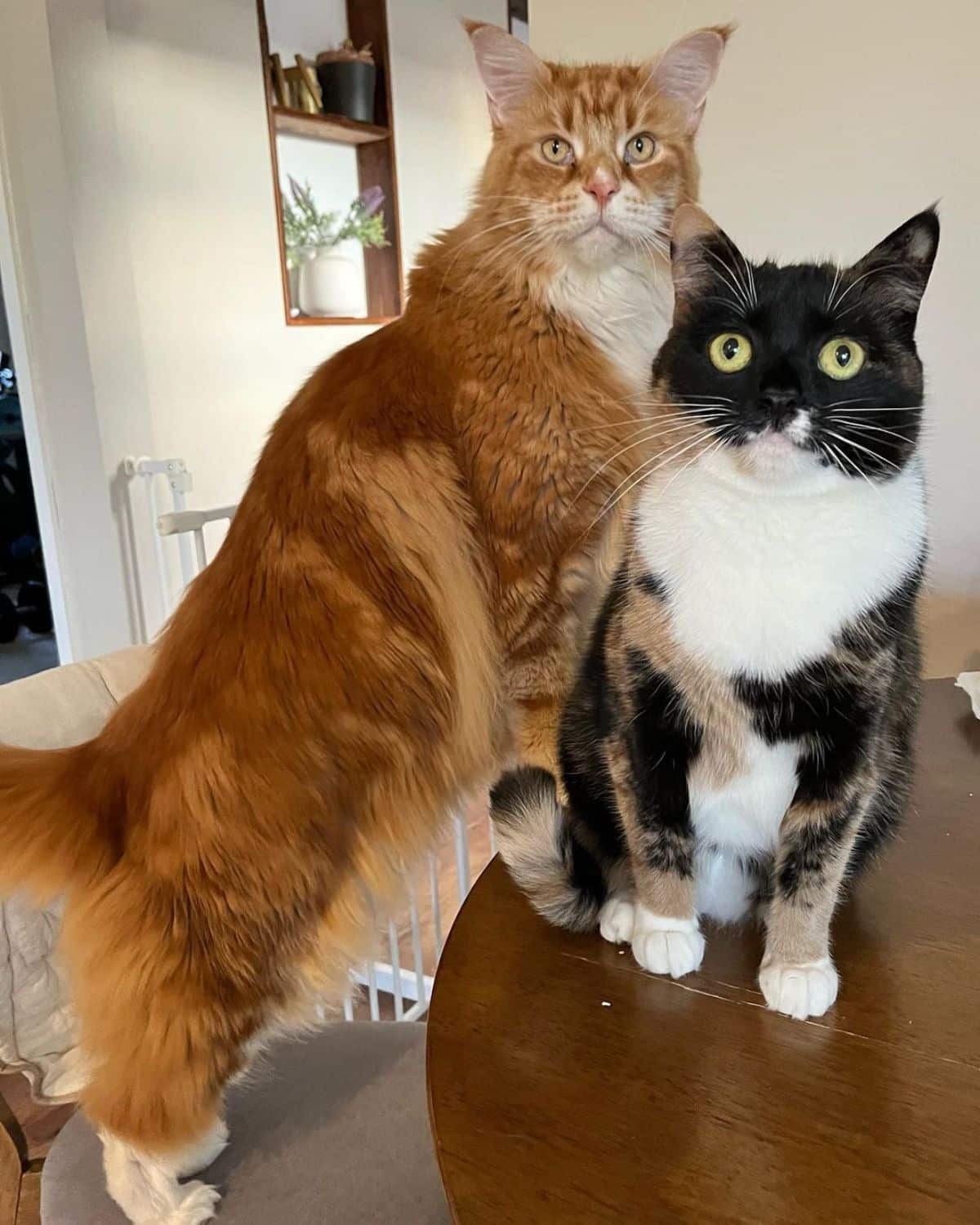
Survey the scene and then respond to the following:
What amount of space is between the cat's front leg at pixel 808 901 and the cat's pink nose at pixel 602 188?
649 mm

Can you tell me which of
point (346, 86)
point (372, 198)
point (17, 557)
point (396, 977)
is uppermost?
point (346, 86)

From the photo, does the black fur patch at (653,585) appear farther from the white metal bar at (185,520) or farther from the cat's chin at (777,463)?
the white metal bar at (185,520)

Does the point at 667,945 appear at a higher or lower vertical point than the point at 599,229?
lower

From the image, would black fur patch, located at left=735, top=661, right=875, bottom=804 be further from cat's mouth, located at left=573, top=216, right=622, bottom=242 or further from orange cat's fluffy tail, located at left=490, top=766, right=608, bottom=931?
cat's mouth, located at left=573, top=216, right=622, bottom=242

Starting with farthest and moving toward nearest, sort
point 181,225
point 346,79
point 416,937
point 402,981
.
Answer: point 346,79, point 181,225, point 402,981, point 416,937

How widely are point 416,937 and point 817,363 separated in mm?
1379

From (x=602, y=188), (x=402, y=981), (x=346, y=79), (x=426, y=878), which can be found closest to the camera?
(x=602, y=188)

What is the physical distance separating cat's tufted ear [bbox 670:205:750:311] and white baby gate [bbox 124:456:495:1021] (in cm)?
94

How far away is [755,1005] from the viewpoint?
24.3 inches

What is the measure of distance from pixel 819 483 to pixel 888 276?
5.4 inches

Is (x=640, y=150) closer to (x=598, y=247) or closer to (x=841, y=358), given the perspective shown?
(x=598, y=247)

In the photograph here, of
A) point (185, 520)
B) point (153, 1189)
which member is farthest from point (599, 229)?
point (153, 1189)

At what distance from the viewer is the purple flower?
10.2 feet

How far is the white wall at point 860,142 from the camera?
1.19 meters
